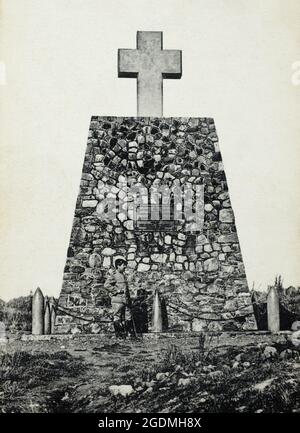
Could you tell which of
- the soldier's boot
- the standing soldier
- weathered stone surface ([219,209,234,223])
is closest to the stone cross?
weathered stone surface ([219,209,234,223])

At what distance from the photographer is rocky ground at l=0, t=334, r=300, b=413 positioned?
8.17m

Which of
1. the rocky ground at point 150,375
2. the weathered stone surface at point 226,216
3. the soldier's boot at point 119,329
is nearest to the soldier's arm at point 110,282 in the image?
the soldier's boot at point 119,329

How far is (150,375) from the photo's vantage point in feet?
27.2

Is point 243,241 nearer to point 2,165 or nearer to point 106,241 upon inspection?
point 106,241

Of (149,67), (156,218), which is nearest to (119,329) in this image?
(156,218)

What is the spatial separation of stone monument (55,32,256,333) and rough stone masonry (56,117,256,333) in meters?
0.01

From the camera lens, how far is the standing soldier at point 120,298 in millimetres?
8523

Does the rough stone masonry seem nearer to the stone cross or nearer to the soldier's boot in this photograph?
the soldier's boot

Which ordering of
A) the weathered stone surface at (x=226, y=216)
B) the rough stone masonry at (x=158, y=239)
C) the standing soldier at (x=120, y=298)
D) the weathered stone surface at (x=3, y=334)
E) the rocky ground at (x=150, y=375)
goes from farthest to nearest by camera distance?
1. the weathered stone surface at (x=226, y=216)
2. the rough stone masonry at (x=158, y=239)
3. the standing soldier at (x=120, y=298)
4. the weathered stone surface at (x=3, y=334)
5. the rocky ground at (x=150, y=375)

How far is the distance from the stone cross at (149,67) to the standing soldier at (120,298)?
2.04 metres

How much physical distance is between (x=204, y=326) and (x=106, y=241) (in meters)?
1.59

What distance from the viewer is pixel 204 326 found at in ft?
28.3

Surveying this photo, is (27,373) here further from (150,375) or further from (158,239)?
(158,239)

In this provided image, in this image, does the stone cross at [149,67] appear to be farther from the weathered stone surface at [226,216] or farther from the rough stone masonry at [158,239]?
the weathered stone surface at [226,216]
